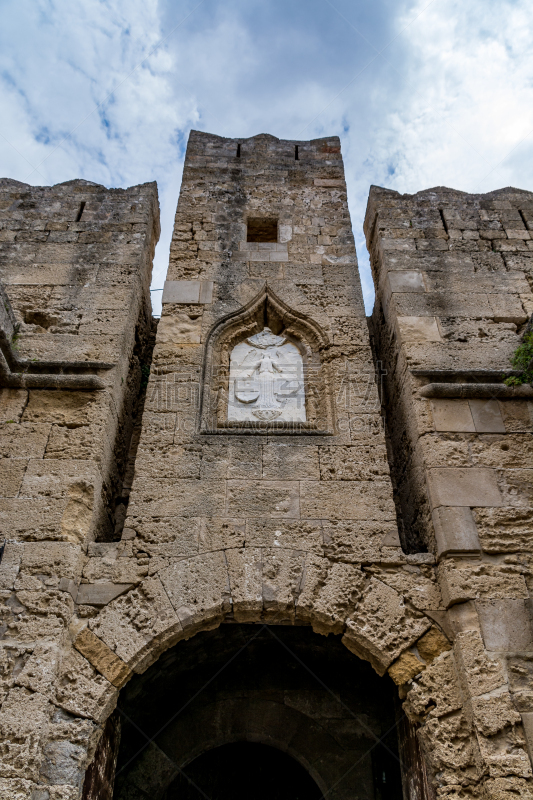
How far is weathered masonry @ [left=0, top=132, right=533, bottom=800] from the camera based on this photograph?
332 centimetres

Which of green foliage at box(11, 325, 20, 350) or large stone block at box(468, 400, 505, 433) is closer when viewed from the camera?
large stone block at box(468, 400, 505, 433)

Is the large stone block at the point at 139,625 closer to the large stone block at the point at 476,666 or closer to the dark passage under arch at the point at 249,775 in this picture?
the large stone block at the point at 476,666

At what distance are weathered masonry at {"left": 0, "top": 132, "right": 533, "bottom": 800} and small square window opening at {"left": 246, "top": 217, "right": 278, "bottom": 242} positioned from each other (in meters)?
0.02

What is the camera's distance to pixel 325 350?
5.01 metres

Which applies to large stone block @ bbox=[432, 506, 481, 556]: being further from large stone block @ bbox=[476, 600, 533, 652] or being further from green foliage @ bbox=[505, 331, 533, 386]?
green foliage @ bbox=[505, 331, 533, 386]

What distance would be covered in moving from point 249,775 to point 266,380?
474cm

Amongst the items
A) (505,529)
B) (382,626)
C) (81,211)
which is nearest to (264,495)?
(382,626)

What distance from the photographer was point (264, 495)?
398 centimetres

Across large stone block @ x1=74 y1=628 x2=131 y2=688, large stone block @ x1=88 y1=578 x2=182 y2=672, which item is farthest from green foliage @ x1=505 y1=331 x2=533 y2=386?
large stone block @ x1=74 y1=628 x2=131 y2=688

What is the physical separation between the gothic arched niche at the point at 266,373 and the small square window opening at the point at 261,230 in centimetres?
126

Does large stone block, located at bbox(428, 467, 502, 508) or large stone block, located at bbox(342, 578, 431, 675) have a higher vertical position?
large stone block, located at bbox(428, 467, 502, 508)

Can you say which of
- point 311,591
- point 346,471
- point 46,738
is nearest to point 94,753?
point 46,738

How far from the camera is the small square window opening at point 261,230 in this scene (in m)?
6.23

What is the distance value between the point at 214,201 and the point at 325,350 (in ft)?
8.26
